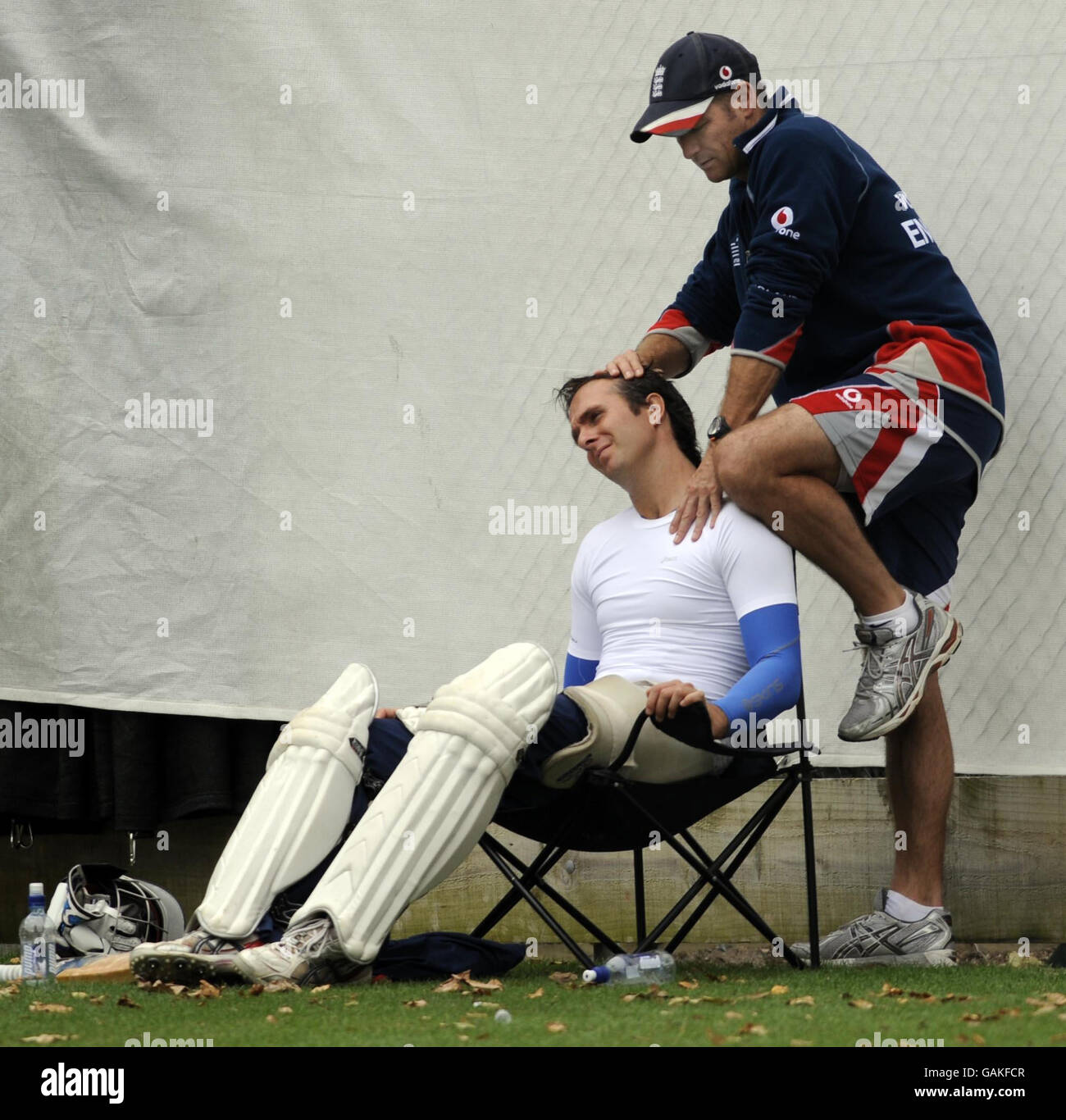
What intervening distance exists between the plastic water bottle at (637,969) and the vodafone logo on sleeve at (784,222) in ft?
4.25

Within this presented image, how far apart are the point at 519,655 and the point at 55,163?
2.19 m

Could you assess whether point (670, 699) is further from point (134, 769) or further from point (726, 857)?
point (134, 769)

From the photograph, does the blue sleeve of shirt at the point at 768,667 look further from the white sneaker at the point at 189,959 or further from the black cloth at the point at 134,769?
the black cloth at the point at 134,769

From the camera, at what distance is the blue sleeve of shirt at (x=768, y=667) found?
A: 246cm

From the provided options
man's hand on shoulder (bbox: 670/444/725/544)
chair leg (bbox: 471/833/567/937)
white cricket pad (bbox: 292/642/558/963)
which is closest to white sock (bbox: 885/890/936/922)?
chair leg (bbox: 471/833/567/937)

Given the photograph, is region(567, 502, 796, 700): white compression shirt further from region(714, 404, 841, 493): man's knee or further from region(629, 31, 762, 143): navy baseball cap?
region(629, 31, 762, 143): navy baseball cap

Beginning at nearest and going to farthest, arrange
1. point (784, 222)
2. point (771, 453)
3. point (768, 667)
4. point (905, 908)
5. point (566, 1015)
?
1. point (566, 1015)
2. point (768, 667)
3. point (771, 453)
4. point (784, 222)
5. point (905, 908)

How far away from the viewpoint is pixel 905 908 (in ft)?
9.30

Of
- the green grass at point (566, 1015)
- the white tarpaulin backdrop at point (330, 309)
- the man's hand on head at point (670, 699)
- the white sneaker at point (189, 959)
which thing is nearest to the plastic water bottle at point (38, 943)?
the green grass at point (566, 1015)

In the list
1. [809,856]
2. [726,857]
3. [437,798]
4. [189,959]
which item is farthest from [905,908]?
[189,959]

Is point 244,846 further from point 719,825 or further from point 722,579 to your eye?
point 719,825

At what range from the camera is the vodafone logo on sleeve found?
8.92 feet

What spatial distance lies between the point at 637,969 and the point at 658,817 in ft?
1.01

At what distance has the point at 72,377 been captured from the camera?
3.77 meters
